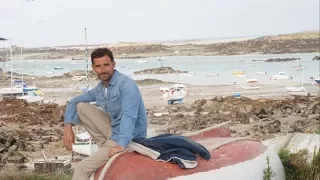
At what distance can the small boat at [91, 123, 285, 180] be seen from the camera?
504cm

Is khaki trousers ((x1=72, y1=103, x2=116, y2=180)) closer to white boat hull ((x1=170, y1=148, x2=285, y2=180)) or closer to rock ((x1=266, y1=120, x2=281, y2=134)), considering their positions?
white boat hull ((x1=170, y1=148, x2=285, y2=180))

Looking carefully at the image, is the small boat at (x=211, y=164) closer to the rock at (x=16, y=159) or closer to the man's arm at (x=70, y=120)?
the man's arm at (x=70, y=120)

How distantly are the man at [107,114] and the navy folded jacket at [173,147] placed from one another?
0.19 metres

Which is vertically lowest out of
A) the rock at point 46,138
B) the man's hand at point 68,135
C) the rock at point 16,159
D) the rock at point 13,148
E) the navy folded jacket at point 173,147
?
the rock at point 46,138

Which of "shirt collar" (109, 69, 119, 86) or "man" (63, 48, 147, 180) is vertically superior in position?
"shirt collar" (109, 69, 119, 86)

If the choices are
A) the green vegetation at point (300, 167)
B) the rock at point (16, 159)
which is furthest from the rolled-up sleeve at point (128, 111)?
the rock at point (16, 159)

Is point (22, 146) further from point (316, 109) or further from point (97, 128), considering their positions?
point (316, 109)

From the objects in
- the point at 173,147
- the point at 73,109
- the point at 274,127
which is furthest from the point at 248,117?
the point at 73,109

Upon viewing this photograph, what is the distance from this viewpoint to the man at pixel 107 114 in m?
5.10

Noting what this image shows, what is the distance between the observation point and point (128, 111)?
5074 mm

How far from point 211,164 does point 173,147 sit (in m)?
0.46

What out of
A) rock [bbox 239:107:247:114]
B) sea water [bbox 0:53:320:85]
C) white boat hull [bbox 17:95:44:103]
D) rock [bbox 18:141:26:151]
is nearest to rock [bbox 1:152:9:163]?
rock [bbox 18:141:26:151]

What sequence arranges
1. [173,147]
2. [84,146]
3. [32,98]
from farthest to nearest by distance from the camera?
[32,98] < [84,146] < [173,147]

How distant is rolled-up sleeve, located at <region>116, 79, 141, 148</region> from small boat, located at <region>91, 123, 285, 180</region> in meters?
0.16
